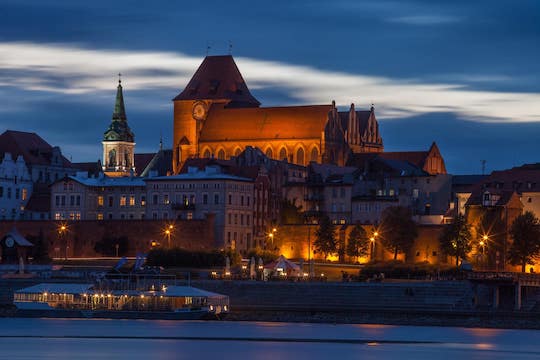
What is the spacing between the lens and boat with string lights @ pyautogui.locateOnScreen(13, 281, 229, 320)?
350 ft

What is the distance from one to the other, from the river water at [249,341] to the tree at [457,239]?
120ft

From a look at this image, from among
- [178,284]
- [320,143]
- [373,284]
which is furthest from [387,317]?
[320,143]

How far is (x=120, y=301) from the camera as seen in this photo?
10925 cm

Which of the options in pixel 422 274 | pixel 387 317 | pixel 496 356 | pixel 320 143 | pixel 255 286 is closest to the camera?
pixel 496 356

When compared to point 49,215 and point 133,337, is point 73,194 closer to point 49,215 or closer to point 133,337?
point 49,215

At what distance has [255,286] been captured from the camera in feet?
381

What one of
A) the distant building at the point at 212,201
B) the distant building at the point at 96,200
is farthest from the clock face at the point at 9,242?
the distant building at the point at 96,200

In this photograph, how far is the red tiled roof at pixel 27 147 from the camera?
18538 cm

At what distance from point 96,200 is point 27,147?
24.3m

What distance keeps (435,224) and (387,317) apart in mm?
43506

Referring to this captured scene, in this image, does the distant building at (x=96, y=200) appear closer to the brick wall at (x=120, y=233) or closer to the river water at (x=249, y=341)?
the brick wall at (x=120, y=233)

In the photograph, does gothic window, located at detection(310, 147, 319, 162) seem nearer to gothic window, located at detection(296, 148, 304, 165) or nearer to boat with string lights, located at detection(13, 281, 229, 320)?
gothic window, located at detection(296, 148, 304, 165)

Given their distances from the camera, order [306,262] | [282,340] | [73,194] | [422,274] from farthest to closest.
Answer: [73,194] < [306,262] < [422,274] < [282,340]

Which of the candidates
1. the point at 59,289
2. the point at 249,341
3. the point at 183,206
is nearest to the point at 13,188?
the point at 183,206
